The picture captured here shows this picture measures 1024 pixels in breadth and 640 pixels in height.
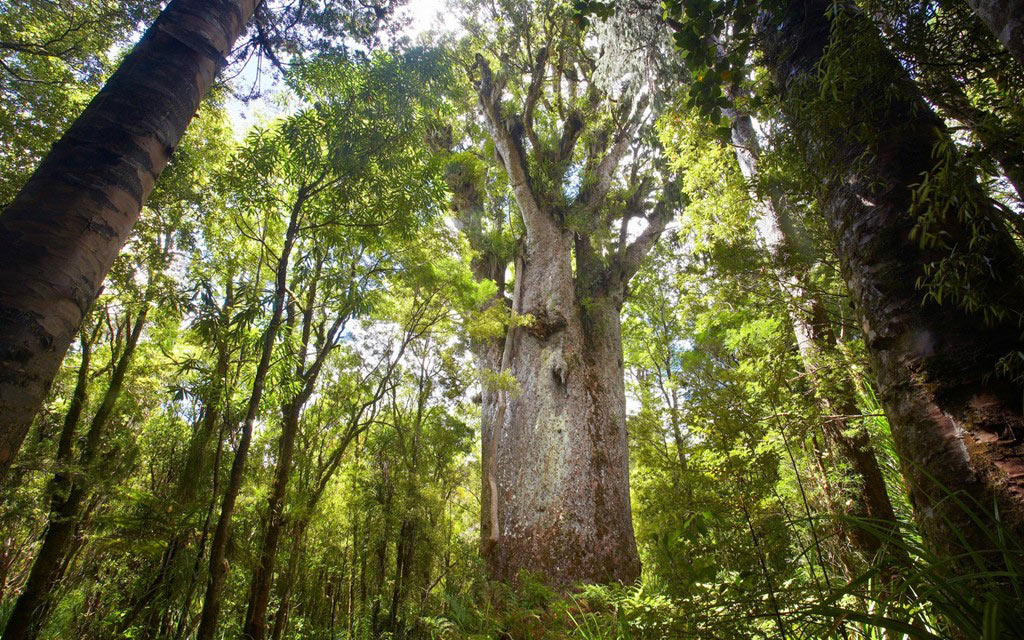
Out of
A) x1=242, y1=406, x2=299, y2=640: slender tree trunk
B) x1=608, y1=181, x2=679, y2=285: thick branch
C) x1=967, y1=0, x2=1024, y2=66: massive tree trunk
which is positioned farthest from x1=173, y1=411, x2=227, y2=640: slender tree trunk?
x1=608, y1=181, x2=679, y2=285: thick branch

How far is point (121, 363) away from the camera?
6.18 metres

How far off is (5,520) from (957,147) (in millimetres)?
10640

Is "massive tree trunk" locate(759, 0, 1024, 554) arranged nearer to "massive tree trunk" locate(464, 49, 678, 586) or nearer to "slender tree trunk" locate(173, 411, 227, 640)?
"massive tree trunk" locate(464, 49, 678, 586)

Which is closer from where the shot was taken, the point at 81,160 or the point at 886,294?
the point at 81,160

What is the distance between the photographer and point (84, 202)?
1.07 metres

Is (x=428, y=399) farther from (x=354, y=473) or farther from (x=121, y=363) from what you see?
(x=121, y=363)

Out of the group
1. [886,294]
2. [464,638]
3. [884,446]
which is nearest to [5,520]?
[464,638]

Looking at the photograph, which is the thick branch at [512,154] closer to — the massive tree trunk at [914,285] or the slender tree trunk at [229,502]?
the slender tree trunk at [229,502]

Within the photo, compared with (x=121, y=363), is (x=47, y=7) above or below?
above

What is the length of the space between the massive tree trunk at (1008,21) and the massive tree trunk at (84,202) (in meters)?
2.35

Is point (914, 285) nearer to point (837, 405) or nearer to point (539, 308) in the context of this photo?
point (837, 405)

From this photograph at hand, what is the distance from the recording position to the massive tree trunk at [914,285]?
1.07 meters

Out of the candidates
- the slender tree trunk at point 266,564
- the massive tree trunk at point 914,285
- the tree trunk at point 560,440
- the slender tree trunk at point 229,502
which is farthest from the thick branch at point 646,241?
the massive tree trunk at point 914,285

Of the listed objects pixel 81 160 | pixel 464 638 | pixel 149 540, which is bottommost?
pixel 464 638
